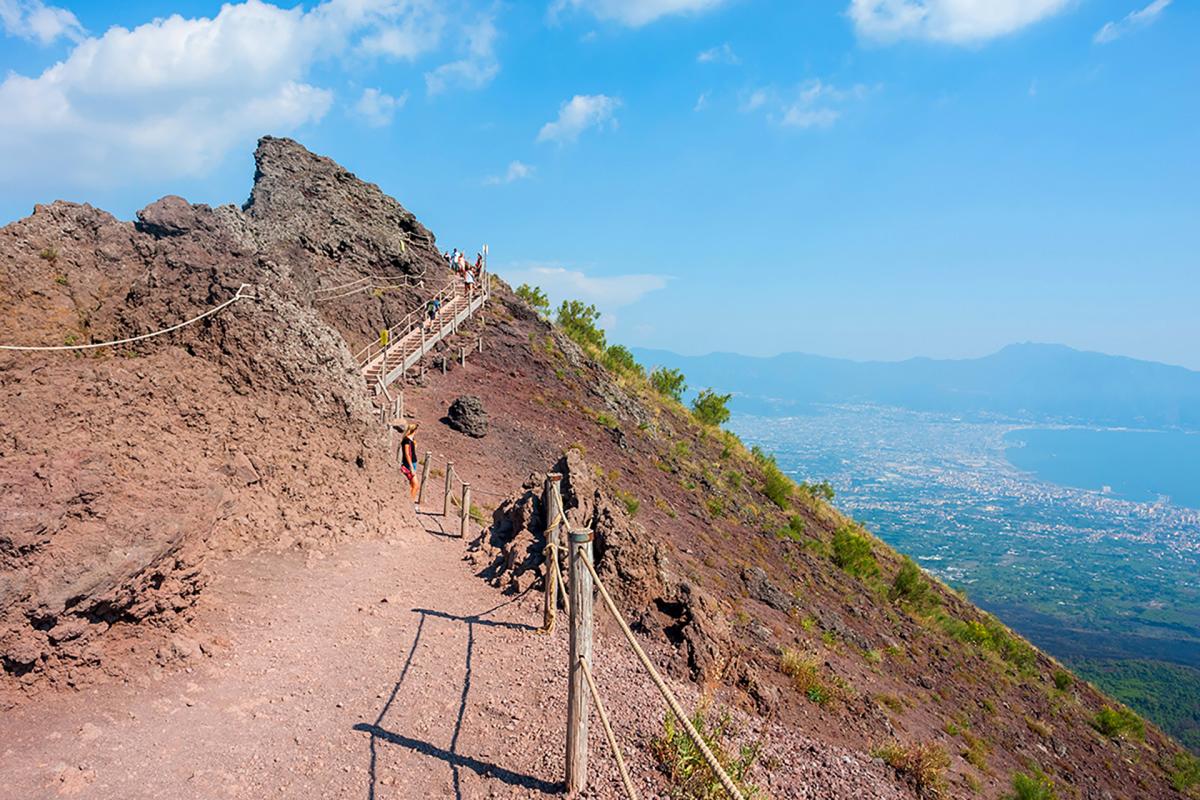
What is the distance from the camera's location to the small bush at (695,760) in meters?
5.03

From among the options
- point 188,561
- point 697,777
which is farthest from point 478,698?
point 188,561

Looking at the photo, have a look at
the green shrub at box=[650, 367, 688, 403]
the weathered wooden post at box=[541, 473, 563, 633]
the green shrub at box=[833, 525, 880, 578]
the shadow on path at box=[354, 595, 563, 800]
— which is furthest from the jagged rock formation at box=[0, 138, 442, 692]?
the green shrub at box=[650, 367, 688, 403]

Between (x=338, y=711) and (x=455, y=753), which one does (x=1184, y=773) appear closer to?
(x=455, y=753)

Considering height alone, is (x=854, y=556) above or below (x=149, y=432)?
below

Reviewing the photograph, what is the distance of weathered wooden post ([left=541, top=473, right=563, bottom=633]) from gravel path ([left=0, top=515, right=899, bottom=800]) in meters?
0.22

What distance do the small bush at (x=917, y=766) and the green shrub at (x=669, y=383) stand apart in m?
28.4

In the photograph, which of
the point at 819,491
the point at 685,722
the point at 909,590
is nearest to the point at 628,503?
the point at 685,722

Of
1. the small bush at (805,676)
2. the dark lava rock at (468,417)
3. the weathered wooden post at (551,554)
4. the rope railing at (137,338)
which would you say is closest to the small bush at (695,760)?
the weathered wooden post at (551,554)

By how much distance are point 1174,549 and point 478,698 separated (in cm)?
19050

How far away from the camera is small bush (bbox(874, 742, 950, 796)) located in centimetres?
757

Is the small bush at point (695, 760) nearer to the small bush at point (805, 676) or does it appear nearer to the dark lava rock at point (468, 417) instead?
the small bush at point (805, 676)

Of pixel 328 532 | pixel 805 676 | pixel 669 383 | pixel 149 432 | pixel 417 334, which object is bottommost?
pixel 805 676

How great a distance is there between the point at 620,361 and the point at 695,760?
30.5 m

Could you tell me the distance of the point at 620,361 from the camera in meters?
35.3
